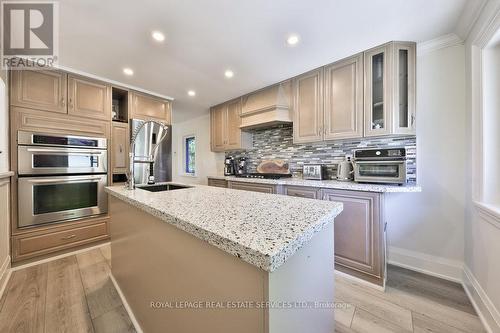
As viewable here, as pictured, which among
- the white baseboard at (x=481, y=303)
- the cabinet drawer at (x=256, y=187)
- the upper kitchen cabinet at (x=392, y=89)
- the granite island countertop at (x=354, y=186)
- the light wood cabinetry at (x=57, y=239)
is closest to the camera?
the white baseboard at (x=481, y=303)

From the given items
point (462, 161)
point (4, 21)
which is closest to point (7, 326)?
point (4, 21)

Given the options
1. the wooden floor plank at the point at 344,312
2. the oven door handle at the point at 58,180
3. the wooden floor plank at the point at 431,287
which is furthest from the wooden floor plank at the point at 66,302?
the wooden floor plank at the point at 431,287

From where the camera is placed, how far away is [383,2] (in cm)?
143

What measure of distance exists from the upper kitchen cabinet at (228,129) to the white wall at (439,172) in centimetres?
234

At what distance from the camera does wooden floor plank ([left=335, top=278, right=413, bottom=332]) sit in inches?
54.9

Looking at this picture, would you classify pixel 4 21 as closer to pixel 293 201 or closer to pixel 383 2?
pixel 293 201

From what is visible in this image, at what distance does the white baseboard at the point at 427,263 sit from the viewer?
185 cm

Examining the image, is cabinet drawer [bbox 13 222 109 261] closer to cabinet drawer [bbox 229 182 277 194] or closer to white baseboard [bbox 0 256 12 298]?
white baseboard [bbox 0 256 12 298]

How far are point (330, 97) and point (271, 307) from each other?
2.32 m

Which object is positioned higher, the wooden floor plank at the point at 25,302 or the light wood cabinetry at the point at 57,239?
the light wood cabinetry at the point at 57,239

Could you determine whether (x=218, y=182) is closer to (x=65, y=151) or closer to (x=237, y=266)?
(x=65, y=151)

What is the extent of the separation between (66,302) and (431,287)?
3.09 metres

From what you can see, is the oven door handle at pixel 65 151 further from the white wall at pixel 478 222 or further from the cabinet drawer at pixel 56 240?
the white wall at pixel 478 222

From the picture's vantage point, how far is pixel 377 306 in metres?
1.54
